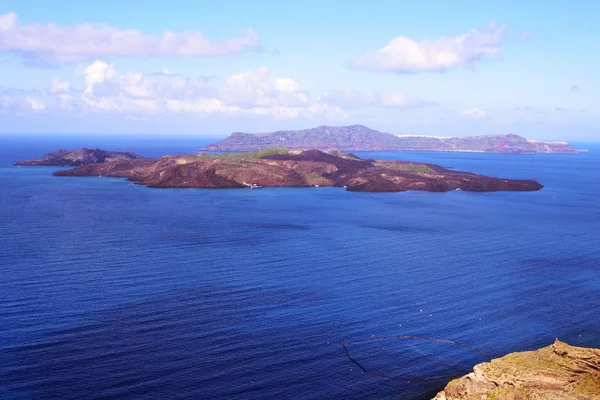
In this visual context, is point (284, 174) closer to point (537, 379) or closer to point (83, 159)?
point (83, 159)

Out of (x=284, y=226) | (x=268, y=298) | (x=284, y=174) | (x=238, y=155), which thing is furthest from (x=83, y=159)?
(x=268, y=298)

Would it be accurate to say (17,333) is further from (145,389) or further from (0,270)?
(0,270)

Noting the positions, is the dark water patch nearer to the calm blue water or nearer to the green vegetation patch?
the calm blue water

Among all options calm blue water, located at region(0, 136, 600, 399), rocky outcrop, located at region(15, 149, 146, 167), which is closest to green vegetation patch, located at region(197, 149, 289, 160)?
rocky outcrop, located at region(15, 149, 146, 167)

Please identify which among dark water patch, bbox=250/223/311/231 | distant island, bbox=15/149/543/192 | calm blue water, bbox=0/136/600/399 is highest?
distant island, bbox=15/149/543/192

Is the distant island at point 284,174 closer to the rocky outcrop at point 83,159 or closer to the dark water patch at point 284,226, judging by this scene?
the rocky outcrop at point 83,159

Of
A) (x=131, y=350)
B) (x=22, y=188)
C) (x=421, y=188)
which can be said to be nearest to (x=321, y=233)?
(x=131, y=350)
